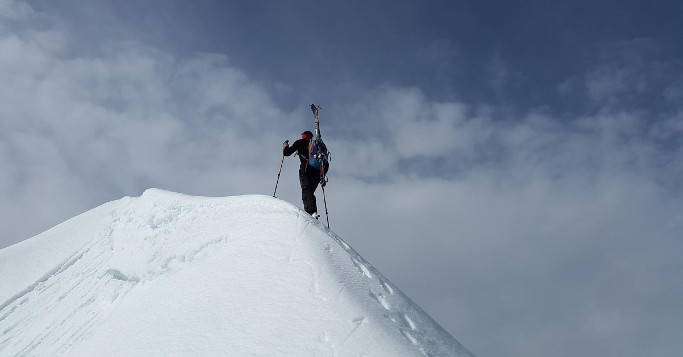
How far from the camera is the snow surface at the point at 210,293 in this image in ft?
12.5

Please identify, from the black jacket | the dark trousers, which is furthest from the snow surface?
the black jacket

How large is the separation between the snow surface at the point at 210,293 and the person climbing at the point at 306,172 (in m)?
1.98

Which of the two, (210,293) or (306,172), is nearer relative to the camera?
(210,293)

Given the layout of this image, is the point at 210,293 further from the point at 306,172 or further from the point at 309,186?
the point at 306,172

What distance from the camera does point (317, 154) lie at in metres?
9.20

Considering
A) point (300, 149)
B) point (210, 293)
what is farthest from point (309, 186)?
point (210, 293)

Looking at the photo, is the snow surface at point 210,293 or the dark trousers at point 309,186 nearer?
the snow surface at point 210,293

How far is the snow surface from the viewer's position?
3803mm

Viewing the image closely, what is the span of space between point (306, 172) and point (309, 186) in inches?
13.7

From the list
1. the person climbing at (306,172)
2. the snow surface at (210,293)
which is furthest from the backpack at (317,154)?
the snow surface at (210,293)

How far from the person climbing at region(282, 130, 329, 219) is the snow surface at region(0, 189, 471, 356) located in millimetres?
1977

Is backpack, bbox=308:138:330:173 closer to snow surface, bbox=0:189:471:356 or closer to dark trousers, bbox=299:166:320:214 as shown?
dark trousers, bbox=299:166:320:214

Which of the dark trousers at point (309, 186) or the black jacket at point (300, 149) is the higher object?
the black jacket at point (300, 149)

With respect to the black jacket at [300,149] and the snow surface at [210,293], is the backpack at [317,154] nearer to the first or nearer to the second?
the black jacket at [300,149]
